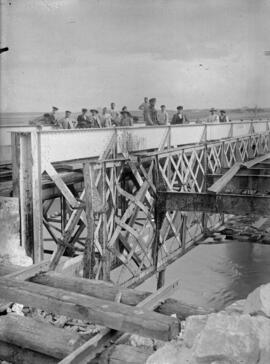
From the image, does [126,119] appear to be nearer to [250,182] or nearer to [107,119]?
[107,119]

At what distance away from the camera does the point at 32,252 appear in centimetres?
694

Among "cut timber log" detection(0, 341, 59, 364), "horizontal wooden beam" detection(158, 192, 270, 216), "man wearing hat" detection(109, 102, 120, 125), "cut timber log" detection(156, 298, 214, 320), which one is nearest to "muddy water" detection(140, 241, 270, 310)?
"horizontal wooden beam" detection(158, 192, 270, 216)

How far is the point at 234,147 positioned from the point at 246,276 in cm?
446

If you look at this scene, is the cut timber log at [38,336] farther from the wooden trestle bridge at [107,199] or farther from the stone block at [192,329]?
the stone block at [192,329]

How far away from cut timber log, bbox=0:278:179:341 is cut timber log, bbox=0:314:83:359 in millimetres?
172

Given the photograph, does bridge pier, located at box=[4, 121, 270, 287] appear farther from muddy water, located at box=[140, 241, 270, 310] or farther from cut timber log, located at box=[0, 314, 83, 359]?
cut timber log, located at box=[0, 314, 83, 359]

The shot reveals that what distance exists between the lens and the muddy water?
40.5 feet

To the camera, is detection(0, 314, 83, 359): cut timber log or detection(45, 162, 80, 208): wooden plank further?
detection(45, 162, 80, 208): wooden plank

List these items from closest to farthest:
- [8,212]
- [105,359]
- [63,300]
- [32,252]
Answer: [105,359] → [63,300] → [8,212] → [32,252]

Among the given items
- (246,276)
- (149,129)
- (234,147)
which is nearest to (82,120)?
(149,129)

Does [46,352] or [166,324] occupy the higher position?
[166,324]

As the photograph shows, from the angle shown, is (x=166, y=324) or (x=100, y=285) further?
(x=100, y=285)

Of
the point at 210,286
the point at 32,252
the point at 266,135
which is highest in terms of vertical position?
the point at 266,135

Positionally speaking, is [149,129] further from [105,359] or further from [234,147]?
[105,359]
